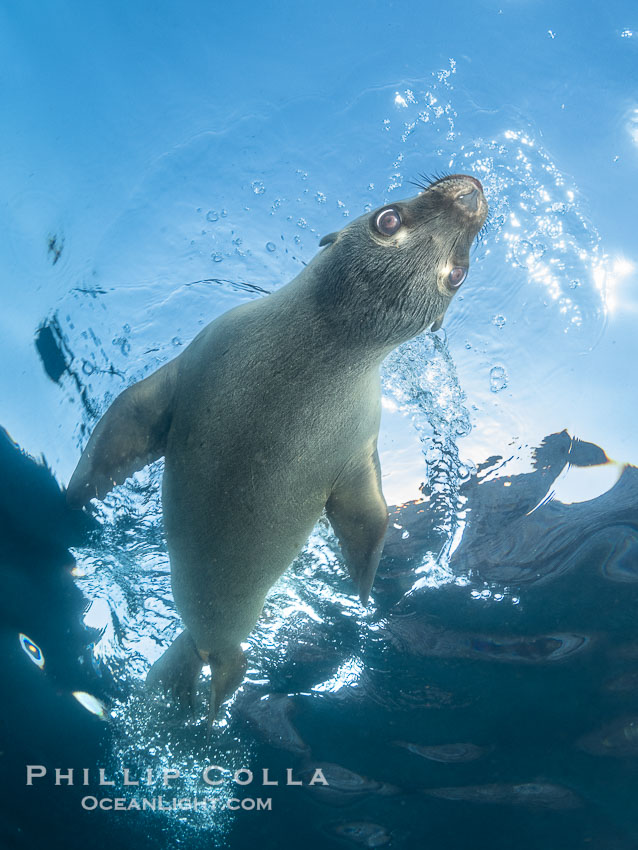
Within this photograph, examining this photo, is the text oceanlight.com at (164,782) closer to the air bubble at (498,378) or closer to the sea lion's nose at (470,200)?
the air bubble at (498,378)

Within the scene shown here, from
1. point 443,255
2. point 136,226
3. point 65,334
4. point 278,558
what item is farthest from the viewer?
point 65,334

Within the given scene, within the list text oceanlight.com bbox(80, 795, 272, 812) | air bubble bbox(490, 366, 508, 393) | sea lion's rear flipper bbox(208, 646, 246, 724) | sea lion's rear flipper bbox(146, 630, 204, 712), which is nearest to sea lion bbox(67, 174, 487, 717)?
sea lion's rear flipper bbox(208, 646, 246, 724)

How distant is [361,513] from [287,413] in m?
1.07

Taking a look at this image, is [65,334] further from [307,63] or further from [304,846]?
[304,846]

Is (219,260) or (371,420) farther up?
(219,260)

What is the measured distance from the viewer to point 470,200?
2.80 metres

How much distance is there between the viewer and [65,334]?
4.46 metres

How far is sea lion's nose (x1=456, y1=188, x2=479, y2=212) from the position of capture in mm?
2795

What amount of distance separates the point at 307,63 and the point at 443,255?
2061 millimetres

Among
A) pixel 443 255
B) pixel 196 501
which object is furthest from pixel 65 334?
pixel 443 255

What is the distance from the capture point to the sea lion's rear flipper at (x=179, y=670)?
484 centimetres

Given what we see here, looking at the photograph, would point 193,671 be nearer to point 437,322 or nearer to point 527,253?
point 437,322

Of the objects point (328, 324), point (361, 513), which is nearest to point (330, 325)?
point (328, 324)

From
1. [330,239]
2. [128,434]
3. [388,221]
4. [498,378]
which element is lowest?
[128,434]
